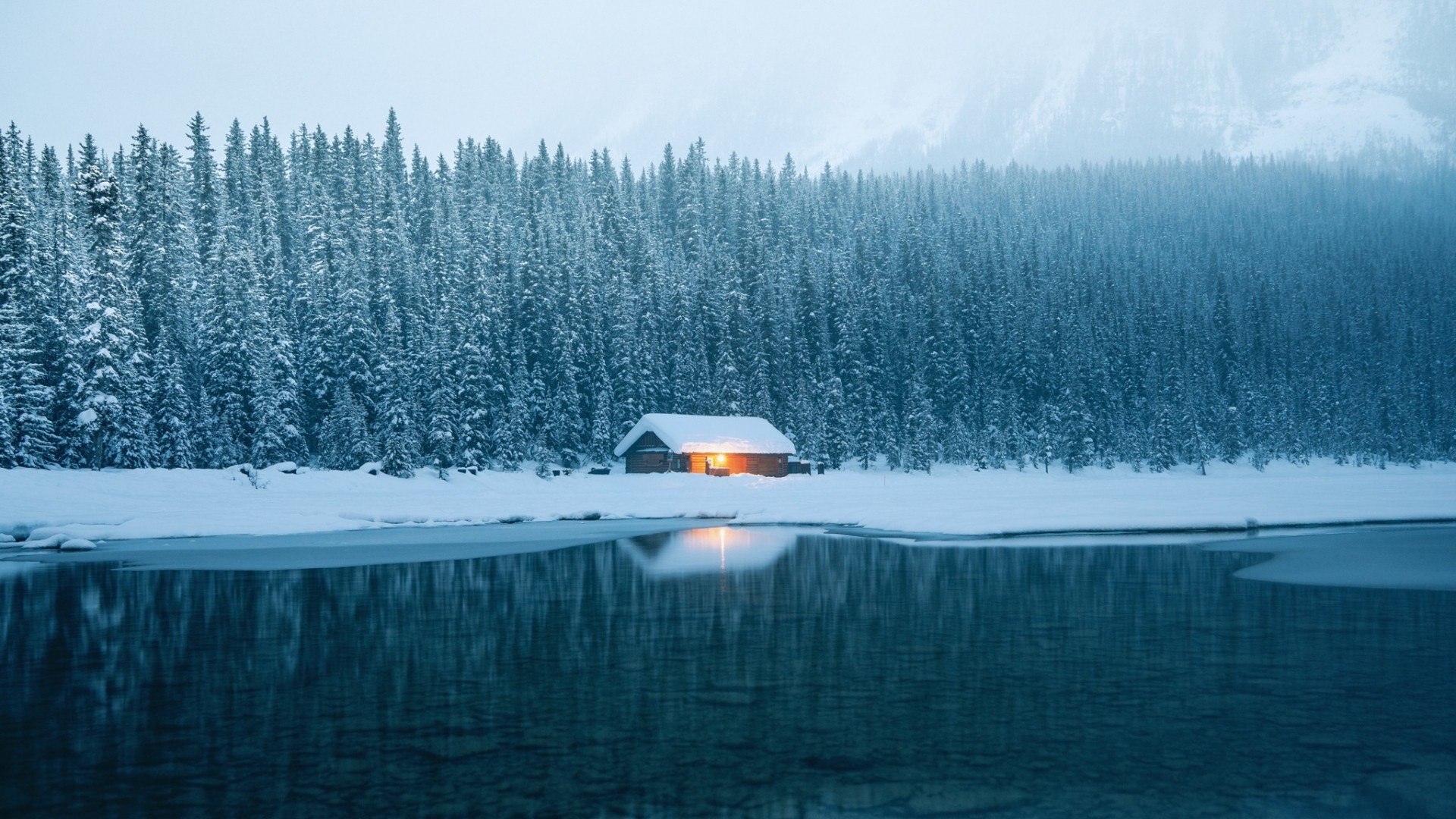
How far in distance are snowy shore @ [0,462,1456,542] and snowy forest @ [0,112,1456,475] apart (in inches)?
256

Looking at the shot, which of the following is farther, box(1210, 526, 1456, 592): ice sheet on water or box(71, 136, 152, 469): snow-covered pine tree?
box(71, 136, 152, 469): snow-covered pine tree

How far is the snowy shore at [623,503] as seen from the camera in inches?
1518

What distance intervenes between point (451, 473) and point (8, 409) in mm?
21932

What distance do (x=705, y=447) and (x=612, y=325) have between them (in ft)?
50.4

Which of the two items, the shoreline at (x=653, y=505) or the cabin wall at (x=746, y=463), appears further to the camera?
the cabin wall at (x=746, y=463)

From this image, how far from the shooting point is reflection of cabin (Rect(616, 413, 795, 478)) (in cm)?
7000

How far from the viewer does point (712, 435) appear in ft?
236

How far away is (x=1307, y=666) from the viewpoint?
43.5 ft

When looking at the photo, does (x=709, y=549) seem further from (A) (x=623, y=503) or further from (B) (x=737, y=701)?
(A) (x=623, y=503)

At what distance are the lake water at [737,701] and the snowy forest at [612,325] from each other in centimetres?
3720

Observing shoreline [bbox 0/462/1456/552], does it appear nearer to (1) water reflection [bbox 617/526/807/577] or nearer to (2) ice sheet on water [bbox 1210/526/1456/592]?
(1) water reflection [bbox 617/526/807/577]

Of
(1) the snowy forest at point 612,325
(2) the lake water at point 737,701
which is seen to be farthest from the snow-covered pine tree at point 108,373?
(2) the lake water at point 737,701

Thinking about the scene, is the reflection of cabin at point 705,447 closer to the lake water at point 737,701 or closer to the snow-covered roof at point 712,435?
the snow-covered roof at point 712,435

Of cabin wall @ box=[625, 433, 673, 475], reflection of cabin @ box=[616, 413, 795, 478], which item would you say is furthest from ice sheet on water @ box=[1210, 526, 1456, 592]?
cabin wall @ box=[625, 433, 673, 475]
